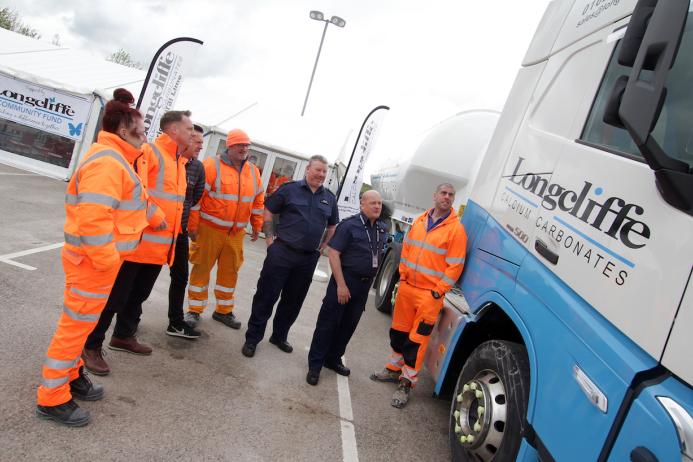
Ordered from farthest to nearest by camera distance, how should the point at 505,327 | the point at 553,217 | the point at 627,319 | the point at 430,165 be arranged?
the point at 430,165 → the point at 505,327 → the point at 553,217 → the point at 627,319

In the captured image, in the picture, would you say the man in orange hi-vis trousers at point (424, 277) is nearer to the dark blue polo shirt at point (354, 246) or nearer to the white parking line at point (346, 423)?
the dark blue polo shirt at point (354, 246)

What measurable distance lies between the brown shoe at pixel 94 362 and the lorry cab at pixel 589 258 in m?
2.35

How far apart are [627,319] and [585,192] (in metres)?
0.66

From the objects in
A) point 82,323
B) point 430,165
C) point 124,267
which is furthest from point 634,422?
point 430,165

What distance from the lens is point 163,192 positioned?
3492 millimetres

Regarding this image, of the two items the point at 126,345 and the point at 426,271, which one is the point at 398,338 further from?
the point at 126,345

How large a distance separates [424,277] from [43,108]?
474 inches

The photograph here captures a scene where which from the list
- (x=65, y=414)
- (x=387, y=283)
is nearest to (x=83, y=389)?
(x=65, y=414)

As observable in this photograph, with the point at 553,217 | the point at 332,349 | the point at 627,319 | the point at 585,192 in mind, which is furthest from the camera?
the point at 332,349

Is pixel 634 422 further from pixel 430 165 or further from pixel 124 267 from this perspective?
pixel 430 165

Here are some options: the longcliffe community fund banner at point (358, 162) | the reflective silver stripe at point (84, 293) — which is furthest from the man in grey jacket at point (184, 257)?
the longcliffe community fund banner at point (358, 162)

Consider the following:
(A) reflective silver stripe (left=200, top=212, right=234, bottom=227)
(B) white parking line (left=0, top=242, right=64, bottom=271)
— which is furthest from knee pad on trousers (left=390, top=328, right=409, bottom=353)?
(B) white parking line (left=0, top=242, right=64, bottom=271)

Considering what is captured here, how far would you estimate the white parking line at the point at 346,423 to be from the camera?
322cm

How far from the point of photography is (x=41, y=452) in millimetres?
2494
